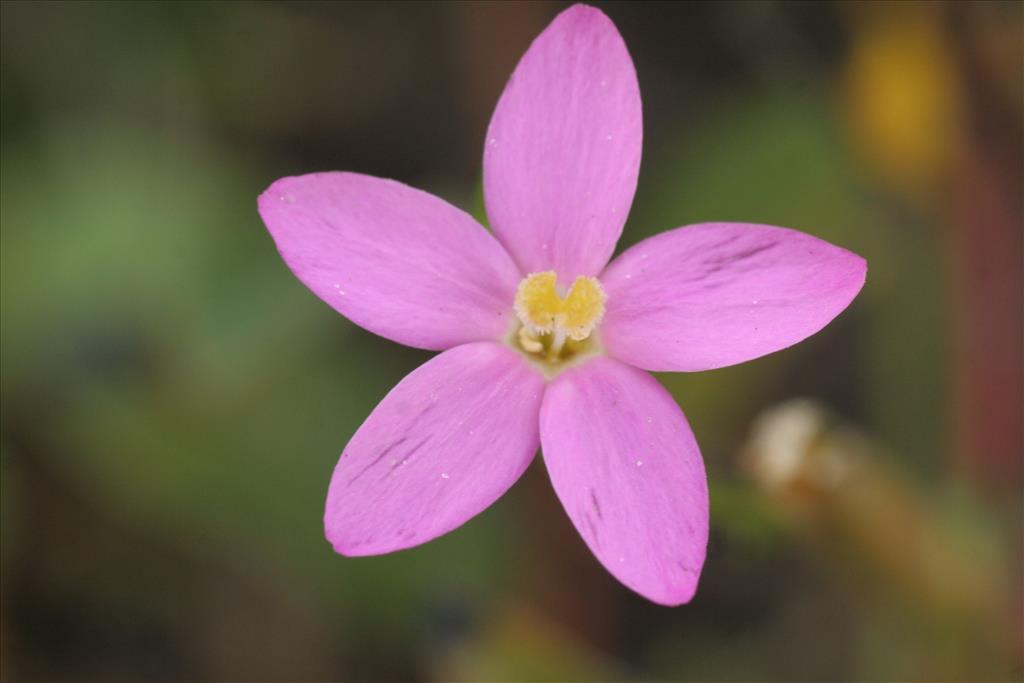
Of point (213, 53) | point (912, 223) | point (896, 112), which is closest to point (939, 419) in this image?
point (912, 223)

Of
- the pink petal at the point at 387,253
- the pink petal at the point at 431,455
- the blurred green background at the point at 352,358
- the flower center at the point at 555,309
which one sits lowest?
the blurred green background at the point at 352,358

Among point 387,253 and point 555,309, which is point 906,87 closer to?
point 555,309

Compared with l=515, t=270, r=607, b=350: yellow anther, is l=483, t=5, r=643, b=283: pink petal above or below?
above

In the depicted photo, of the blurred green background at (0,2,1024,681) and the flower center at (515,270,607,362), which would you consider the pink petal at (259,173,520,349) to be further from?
the blurred green background at (0,2,1024,681)

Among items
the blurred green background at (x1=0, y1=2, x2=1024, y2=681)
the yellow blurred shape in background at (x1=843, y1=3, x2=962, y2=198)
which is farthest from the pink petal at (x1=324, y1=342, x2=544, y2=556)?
the yellow blurred shape in background at (x1=843, y1=3, x2=962, y2=198)

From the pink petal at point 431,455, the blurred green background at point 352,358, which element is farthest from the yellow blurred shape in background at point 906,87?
the pink petal at point 431,455

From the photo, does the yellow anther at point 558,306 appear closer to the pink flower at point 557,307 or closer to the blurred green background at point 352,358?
the pink flower at point 557,307
